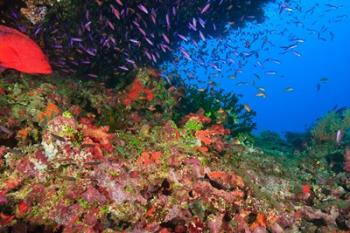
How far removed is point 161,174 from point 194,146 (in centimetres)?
83

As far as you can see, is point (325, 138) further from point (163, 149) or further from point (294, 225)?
point (163, 149)

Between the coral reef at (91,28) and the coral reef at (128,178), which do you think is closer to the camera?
the coral reef at (128,178)

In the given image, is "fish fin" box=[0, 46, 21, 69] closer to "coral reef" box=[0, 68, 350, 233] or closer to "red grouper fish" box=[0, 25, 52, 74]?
"red grouper fish" box=[0, 25, 52, 74]

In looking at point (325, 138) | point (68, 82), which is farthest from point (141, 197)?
point (325, 138)

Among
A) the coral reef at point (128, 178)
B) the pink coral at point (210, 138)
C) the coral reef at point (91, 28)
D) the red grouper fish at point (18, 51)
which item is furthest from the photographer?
the coral reef at point (91, 28)

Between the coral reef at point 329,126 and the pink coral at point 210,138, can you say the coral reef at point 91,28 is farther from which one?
the coral reef at point 329,126

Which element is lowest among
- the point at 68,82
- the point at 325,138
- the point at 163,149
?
the point at 163,149

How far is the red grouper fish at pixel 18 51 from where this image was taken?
402cm

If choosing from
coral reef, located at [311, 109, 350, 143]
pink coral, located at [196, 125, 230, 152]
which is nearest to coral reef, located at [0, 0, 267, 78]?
pink coral, located at [196, 125, 230, 152]

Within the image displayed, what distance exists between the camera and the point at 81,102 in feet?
20.7

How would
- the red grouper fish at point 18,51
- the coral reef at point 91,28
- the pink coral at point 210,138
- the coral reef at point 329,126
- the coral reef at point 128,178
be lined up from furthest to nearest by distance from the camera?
1. the coral reef at point 329,126
2. the coral reef at point 91,28
3. the pink coral at point 210,138
4. the red grouper fish at point 18,51
5. the coral reef at point 128,178

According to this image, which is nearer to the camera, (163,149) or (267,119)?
(163,149)

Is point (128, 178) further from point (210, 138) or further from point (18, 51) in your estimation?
point (18, 51)

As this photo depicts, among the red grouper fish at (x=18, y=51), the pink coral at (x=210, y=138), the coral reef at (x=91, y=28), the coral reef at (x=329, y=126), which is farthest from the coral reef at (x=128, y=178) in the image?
the coral reef at (x=329, y=126)
